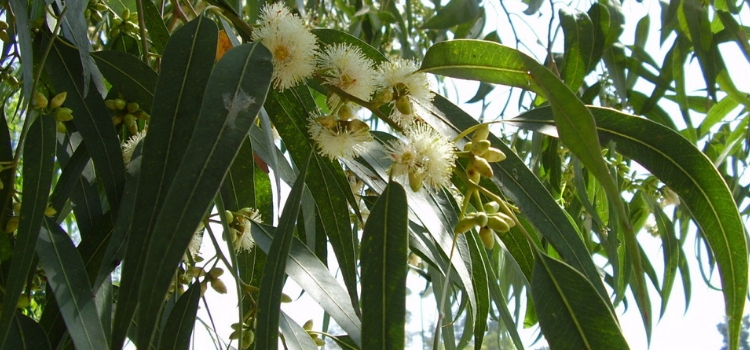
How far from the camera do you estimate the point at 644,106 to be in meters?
1.81

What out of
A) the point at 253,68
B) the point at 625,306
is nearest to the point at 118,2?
the point at 253,68

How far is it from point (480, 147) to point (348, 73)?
162mm

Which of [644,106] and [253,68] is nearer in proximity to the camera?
[253,68]

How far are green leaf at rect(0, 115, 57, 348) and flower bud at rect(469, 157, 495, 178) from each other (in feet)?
1.33

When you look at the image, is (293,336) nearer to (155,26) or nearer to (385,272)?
(385,272)

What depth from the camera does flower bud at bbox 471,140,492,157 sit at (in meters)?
0.69

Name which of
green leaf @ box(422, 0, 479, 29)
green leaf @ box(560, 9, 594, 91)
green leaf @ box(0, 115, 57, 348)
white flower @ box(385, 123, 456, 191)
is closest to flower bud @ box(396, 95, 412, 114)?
white flower @ box(385, 123, 456, 191)

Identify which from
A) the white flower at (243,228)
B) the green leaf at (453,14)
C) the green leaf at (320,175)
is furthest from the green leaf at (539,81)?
the green leaf at (453,14)

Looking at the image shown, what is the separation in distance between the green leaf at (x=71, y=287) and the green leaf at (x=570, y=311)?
42 cm

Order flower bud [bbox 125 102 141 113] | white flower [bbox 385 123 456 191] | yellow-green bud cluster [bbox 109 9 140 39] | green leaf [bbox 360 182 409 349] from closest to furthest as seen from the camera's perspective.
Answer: green leaf [bbox 360 182 409 349] < white flower [bbox 385 123 456 191] < flower bud [bbox 125 102 141 113] < yellow-green bud cluster [bbox 109 9 140 39]

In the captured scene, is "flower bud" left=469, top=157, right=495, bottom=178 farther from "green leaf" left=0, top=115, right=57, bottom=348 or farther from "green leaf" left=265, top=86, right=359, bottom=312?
"green leaf" left=0, top=115, right=57, bottom=348

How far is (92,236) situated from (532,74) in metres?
0.53

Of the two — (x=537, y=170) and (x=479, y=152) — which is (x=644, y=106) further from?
(x=479, y=152)

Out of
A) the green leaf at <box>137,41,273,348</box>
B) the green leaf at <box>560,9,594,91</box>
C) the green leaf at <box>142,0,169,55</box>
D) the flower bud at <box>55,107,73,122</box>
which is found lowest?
the green leaf at <box>137,41,273,348</box>
